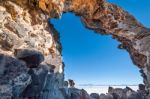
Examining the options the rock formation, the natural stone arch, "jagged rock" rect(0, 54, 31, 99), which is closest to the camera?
"jagged rock" rect(0, 54, 31, 99)

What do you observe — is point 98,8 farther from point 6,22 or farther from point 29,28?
point 6,22

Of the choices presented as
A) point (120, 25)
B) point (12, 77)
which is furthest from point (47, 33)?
point (120, 25)

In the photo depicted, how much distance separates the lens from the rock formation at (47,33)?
9.42 meters

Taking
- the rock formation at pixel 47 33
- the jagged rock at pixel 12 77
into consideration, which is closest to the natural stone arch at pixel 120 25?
the rock formation at pixel 47 33

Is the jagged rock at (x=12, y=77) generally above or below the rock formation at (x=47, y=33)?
below

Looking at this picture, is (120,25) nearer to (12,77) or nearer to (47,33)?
(47,33)

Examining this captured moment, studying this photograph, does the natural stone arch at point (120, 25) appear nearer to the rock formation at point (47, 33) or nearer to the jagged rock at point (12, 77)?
the rock formation at point (47, 33)

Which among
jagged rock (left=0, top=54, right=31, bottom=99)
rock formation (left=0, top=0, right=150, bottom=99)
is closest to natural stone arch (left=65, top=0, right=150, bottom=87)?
rock formation (left=0, top=0, right=150, bottom=99)

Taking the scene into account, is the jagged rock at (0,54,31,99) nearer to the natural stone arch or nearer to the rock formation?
the rock formation

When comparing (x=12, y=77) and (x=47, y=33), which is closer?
(x=12, y=77)

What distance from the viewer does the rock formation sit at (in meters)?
9.42

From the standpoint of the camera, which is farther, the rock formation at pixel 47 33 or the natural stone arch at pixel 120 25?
the natural stone arch at pixel 120 25

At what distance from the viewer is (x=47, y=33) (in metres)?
13.6

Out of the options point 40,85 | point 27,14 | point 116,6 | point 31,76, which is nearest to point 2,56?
point 31,76
